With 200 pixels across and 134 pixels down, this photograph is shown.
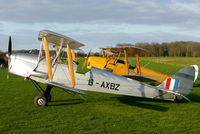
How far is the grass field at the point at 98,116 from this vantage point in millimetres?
5160

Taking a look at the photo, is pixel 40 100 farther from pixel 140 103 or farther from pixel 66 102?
pixel 140 103

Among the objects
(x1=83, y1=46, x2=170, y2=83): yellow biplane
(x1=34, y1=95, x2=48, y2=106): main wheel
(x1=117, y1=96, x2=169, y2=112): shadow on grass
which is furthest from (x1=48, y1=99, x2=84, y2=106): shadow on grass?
(x1=83, y1=46, x2=170, y2=83): yellow biplane

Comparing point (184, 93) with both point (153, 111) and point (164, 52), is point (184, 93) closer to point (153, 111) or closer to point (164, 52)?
point (153, 111)

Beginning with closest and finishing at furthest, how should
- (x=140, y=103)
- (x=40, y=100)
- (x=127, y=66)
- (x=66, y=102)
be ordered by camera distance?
(x=40, y=100), (x=66, y=102), (x=140, y=103), (x=127, y=66)

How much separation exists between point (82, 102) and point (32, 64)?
2.13m

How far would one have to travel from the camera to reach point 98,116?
20.6 feet

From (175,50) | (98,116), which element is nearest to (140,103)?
(98,116)

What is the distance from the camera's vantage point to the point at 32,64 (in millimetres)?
7461

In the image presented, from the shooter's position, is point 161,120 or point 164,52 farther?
point 164,52

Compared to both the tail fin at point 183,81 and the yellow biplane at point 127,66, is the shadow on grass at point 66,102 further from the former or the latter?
the yellow biplane at point 127,66

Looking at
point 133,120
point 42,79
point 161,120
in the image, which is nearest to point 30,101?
point 42,79

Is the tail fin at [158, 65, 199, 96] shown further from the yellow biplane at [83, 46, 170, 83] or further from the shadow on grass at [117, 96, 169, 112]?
the yellow biplane at [83, 46, 170, 83]

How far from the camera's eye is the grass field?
516cm

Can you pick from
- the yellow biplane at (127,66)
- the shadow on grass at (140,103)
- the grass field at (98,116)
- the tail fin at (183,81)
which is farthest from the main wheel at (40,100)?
the yellow biplane at (127,66)
